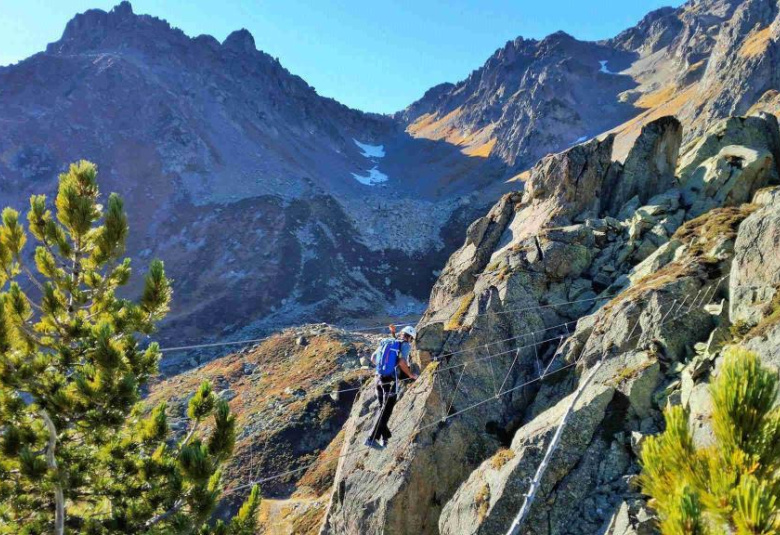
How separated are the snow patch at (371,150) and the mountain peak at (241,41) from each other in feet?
131

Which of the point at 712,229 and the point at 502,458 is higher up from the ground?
the point at 712,229

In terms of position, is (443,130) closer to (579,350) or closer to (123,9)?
(123,9)

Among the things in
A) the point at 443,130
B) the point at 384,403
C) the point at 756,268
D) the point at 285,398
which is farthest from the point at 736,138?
the point at 443,130

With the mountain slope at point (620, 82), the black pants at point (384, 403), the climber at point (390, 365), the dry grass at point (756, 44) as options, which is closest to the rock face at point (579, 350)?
the black pants at point (384, 403)

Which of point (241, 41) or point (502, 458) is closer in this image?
point (502, 458)

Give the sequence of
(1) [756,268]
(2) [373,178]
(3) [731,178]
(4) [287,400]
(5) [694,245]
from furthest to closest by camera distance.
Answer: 1. (2) [373,178]
2. (4) [287,400]
3. (3) [731,178]
4. (5) [694,245]
5. (1) [756,268]

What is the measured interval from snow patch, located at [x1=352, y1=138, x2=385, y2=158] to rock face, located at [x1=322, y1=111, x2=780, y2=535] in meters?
133

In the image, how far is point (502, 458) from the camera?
12.9 metres

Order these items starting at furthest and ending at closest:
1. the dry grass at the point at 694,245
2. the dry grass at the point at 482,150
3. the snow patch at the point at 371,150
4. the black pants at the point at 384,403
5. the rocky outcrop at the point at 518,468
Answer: the snow patch at the point at 371,150 → the dry grass at the point at 482,150 → the dry grass at the point at 694,245 → the black pants at the point at 384,403 → the rocky outcrop at the point at 518,468

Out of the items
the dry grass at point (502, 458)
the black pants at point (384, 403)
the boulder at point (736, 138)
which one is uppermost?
the boulder at point (736, 138)

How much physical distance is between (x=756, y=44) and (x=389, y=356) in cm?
10563

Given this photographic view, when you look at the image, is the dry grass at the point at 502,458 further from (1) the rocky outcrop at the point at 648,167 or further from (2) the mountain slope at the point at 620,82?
(2) the mountain slope at the point at 620,82

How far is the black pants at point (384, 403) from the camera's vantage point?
13609mm

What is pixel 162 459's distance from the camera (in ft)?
32.5
